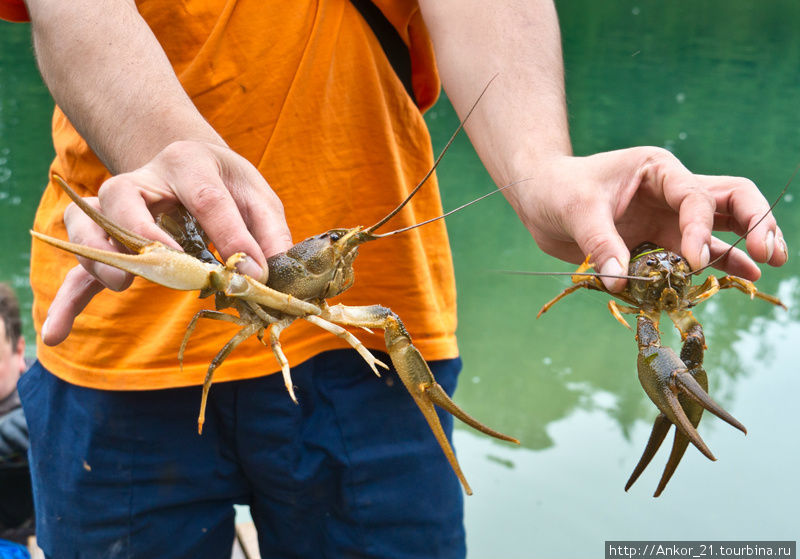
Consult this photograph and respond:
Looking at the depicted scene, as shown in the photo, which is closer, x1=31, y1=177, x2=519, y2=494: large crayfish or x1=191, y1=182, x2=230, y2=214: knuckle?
x1=191, y1=182, x2=230, y2=214: knuckle

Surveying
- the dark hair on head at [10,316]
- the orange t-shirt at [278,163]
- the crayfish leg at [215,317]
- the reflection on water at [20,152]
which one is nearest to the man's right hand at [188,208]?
the crayfish leg at [215,317]

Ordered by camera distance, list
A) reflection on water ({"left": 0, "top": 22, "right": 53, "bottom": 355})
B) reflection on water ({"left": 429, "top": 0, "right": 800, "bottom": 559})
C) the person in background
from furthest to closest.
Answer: reflection on water ({"left": 0, "top": 22, "right": 53, "bottom": 355}) < reflection on water ({"left": 429, "top": 0, "right": 800, "bottom": 559}) < the person in background

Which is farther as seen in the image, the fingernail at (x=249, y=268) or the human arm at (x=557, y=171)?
the human arm at (x=557, y=171)

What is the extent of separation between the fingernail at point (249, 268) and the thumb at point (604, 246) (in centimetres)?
46

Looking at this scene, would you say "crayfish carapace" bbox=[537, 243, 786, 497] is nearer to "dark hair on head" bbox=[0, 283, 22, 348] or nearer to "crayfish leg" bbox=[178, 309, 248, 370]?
"crayfish leg" bbox=[178, 309, 248, 370]

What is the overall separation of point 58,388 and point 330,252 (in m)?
0.61

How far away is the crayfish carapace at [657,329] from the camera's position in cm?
112

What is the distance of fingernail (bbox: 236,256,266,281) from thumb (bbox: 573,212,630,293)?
46cm

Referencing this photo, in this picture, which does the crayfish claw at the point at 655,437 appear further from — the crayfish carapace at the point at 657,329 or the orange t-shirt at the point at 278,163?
the orange t-shirt at the point at 278,163

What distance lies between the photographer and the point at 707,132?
6.84 metres

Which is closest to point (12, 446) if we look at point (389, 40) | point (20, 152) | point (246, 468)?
point (246, 468)

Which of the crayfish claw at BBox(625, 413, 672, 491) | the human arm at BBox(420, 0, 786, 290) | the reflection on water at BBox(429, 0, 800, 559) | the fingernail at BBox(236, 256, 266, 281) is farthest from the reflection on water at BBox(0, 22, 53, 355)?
the crayfish claw at BBox(625, 413, 672, 491)

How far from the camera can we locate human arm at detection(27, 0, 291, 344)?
838 millimetres

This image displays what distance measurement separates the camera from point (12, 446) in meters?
2.13
